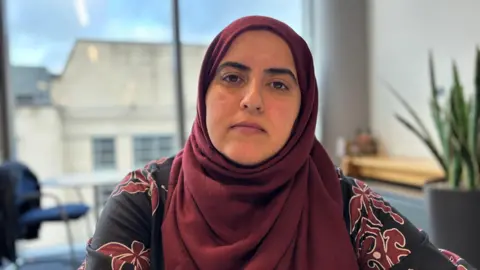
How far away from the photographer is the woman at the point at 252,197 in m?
0.91

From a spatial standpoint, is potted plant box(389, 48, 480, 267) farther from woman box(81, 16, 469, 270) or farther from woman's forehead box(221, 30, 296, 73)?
woman's forehead box(221, 30, 296, 73)

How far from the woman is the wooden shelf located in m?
2.23

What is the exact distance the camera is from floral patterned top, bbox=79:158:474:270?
89 centimetres

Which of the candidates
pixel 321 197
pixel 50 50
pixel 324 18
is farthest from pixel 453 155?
pixel 50 50

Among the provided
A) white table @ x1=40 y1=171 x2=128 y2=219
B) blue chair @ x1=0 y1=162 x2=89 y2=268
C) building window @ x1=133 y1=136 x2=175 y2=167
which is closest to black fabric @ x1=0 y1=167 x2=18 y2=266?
blue chair @ x1=0 y1=162 x2=89 y2=268

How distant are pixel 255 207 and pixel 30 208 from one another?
119 inches

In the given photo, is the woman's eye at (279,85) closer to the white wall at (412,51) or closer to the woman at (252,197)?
the woman at (252,197)

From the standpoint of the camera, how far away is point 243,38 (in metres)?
0.97

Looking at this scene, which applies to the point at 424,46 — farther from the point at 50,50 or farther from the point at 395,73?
the point at 50,50

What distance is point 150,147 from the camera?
445 centimetres

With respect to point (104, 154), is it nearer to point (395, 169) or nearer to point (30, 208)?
point (30, 208)

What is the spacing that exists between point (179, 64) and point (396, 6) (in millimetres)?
2082

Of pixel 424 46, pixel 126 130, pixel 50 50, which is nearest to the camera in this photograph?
pixel 424 46

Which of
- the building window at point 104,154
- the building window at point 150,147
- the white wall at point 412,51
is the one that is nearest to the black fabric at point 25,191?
the building window at point 104,154
